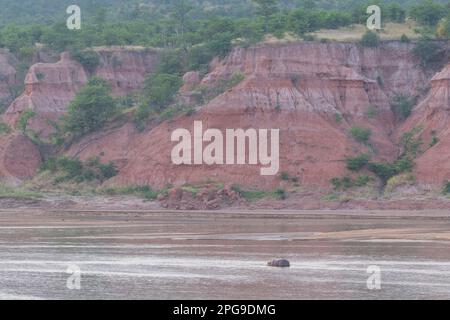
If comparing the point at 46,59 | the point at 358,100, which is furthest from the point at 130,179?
the point at 46,59

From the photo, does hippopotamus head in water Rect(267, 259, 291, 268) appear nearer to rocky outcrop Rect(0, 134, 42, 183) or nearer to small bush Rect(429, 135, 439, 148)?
small bush Rect(429, 135, 439, 148)

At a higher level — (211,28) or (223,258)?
(211,28)

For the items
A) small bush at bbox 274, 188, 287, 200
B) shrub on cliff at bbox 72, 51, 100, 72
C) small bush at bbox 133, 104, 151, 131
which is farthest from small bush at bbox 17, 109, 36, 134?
small bush at bbox 274, 188, 287, 200

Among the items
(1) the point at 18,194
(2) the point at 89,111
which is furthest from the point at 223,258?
(2) the point at 89,111

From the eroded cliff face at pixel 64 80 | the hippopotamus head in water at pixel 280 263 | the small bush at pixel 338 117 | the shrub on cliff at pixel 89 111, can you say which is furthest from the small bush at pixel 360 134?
the hippopotamus head in water at pixel 280 263

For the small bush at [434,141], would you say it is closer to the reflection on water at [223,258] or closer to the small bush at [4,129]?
the reflection on water at [223,258]

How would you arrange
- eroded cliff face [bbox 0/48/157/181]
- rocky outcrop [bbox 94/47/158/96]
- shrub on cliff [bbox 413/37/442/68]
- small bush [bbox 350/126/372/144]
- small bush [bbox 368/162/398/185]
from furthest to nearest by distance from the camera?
rocky outcrop [bbox 94/47/158/96]
shrub on cliff [bbox 413/37/442/68]
eroded cliff face [bbox 0/48/157/181]
small bush [bbox 350/126/372/144]
small bush [bbox 368/162/398/185]

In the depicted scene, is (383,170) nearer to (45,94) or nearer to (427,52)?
(427,52)
